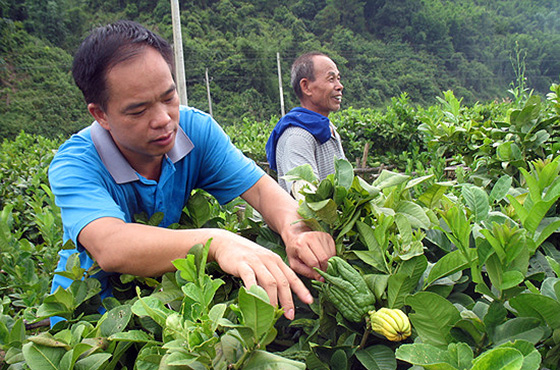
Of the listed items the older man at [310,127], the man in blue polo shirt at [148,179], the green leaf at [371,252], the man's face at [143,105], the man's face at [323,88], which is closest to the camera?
the green leaf at [371,252]

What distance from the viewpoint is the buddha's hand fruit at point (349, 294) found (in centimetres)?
78

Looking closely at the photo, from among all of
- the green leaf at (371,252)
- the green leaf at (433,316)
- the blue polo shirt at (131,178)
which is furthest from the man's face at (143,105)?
the green leaf at (433,316)

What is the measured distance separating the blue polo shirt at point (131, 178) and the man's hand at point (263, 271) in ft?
1.46

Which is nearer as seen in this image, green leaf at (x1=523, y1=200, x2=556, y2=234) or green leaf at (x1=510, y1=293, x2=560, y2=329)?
green leaf at (x1=510, y1=293, x2=560, y2=329)

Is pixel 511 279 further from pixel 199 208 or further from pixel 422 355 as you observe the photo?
pixel 199 208

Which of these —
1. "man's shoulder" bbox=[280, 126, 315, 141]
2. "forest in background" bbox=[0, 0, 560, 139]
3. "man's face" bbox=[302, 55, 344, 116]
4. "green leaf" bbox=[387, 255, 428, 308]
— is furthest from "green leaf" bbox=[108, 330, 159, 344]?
"forest in background" bbox=[0, 0, 560, 139]

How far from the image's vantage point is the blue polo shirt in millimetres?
1278

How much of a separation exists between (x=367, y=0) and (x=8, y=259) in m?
46.8

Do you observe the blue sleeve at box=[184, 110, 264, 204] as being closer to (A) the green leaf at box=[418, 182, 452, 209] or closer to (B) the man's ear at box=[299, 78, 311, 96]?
(A) the green leaf at box=[418, 182, 452, 209]

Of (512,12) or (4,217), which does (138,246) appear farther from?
(512,12)

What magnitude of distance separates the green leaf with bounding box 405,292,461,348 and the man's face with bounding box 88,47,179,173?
101 centimetres

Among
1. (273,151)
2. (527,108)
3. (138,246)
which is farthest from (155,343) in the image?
(273,151)

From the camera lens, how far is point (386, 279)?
31.5 inches

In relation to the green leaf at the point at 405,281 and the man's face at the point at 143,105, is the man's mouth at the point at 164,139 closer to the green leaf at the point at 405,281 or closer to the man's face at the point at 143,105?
the man's face at the point at 143,105
